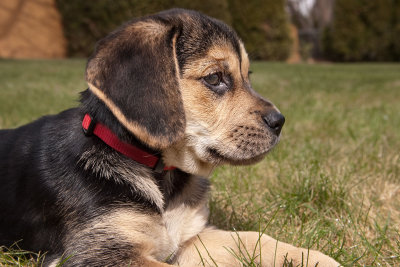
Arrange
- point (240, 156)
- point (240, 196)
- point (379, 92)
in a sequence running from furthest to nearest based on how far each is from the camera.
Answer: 1. point (379, 92)
2. point (240, 196)
3. point (240, 156)

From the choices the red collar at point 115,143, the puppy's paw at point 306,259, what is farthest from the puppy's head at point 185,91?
the puppy's paw at point 306,259

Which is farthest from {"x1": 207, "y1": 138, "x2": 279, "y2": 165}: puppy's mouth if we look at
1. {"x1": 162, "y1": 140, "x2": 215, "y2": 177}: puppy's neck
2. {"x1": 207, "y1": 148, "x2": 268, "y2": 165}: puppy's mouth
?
{"x1": 162, "y1": 140, "x2": 215, "y2": 177}: puppy's neck

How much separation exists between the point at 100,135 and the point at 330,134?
4.16m

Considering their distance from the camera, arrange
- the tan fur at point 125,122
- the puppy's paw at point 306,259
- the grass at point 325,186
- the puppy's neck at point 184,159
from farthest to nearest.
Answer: the grass at point 325,186
the puppy's neck at point 184,159
the puppy's paw at point 306,259
the tan fur at point 125,122

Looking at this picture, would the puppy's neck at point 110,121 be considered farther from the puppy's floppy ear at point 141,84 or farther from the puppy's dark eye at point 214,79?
the puppy's dark eye at point 214,79

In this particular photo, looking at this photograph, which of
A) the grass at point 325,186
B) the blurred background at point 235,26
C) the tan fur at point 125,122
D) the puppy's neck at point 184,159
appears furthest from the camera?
the blurred background at point 235,26

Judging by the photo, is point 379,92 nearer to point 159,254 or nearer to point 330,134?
point 330,134

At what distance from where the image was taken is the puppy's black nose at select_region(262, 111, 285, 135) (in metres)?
2.96

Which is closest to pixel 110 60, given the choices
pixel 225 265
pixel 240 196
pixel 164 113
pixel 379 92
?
pixel 164 113

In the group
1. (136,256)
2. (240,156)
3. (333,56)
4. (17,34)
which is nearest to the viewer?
(136,256)

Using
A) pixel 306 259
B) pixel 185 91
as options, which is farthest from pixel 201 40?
pixel 306 259

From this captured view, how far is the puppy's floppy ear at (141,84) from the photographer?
2543 millimetres

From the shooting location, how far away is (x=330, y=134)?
618 cm

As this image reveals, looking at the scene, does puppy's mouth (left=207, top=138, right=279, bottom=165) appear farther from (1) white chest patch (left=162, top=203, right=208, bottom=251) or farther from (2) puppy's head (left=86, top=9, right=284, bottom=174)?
(1) white chest patch (left=162, top=203, right=208, bottom=251)
